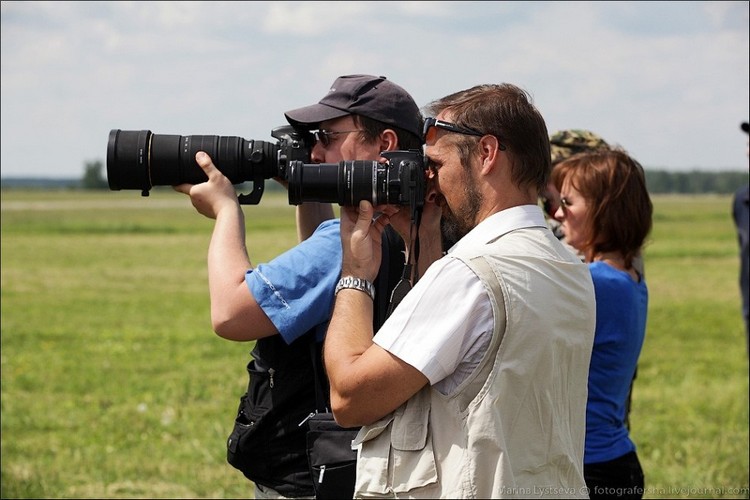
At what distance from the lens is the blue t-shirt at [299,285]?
280cm

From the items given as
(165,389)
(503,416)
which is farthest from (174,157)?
(165,389)

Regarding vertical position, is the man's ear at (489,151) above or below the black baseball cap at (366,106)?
below

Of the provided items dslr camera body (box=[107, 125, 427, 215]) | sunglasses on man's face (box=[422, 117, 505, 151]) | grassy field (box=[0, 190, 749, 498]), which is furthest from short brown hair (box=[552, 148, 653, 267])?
grassy field (box=[0, 190, 749, 498])

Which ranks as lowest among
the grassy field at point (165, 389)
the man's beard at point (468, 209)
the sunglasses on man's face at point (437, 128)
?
the grassy field at point (165, 389)

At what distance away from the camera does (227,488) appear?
21.1 feet

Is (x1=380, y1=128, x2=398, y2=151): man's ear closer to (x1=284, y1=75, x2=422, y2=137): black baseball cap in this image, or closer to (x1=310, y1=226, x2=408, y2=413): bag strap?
(x1=284, y1=75, x2=422, y2=137): black baseball cap

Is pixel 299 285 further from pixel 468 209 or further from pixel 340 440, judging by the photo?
pixel 468 209

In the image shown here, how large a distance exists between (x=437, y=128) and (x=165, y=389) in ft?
25.4

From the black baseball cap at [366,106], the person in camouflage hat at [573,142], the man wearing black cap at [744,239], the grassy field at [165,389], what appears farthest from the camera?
the man wearing black cap at [744,239]

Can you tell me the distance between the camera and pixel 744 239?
823cm

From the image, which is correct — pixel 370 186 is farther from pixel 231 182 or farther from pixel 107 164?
pixel 107 164

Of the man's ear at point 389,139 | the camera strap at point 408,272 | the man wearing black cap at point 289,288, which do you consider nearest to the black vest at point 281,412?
the man wearing black cap at point 289,288

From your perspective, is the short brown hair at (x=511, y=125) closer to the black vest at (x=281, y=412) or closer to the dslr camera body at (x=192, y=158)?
the dslr camera body at (x=192, y=158)

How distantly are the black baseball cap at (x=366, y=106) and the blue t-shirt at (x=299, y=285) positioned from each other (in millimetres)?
385
